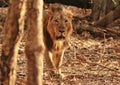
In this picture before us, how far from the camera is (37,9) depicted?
354 cm

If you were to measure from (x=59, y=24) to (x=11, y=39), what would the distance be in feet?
7.92

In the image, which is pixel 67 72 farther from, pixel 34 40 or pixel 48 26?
pixel 34 40

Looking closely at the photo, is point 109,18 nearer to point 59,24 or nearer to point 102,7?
point 102,7

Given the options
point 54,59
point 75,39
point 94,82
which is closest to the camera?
point 94,82

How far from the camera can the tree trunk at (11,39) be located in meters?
3.76

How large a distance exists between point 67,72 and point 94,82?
683 mm

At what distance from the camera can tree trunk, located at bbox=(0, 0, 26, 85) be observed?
12.3 ft

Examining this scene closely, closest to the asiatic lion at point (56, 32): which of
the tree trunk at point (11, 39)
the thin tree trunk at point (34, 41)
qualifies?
the tree trunk at point (11, 39)

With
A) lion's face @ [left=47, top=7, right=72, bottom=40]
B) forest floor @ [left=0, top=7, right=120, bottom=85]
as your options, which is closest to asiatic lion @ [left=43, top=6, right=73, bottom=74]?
lion's face @ [left=47, top=7, right=72, bottom=40]

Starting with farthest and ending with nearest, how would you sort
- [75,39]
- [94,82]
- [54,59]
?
[75,39]
[54,59]
[94,82]

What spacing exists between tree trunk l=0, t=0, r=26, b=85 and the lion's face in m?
2.32

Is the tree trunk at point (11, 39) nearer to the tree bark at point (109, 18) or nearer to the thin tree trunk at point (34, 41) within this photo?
the thin tree trunk at point (34, 41)

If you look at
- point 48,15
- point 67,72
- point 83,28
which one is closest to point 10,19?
point 48,15

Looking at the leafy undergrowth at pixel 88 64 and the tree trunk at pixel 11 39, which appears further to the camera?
the leafy undergrowth at pixel 88 64
